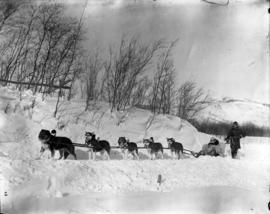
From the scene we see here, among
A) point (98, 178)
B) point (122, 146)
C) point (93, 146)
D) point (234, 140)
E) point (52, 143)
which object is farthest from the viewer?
point (234, 140)

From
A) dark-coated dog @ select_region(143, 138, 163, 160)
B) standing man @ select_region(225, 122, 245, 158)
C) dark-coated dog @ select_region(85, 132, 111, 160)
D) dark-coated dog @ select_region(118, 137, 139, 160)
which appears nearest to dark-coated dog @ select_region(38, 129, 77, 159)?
dark-coated dog @ select_region(85, 132, 111, 160)

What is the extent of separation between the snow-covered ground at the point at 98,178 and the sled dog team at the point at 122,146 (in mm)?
539

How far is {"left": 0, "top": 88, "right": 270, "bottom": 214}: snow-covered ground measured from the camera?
7934 mm

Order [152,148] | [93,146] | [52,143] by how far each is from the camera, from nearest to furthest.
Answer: [52,143] < [93,146] < [152,148]

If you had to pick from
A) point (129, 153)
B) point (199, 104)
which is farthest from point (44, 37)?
point (199, 104)

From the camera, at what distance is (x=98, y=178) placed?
9914mm

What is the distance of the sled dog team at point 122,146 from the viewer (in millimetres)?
11625

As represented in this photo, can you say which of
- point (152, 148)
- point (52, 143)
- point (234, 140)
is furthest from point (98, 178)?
point (234, 140)

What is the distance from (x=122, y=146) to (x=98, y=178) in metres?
4.36

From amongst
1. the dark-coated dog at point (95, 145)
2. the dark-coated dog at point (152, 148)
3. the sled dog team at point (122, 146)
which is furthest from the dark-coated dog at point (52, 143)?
the dark-coated dog at point (152, 148)

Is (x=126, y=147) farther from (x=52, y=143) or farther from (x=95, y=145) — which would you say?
(x=52, y=143)

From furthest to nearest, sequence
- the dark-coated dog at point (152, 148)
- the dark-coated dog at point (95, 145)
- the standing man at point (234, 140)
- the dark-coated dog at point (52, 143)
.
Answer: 1. the standing man at point (234, 140)
2. the dark-coated dog at point (152, 148)
3. the dark-coated dog at point (95, 145)
4. the dark-coated dog at point (52, 143)

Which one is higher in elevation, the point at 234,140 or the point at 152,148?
the point at 234,140

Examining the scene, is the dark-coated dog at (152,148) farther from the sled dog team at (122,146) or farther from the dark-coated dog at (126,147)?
the dark-coated dog at (126,147)
